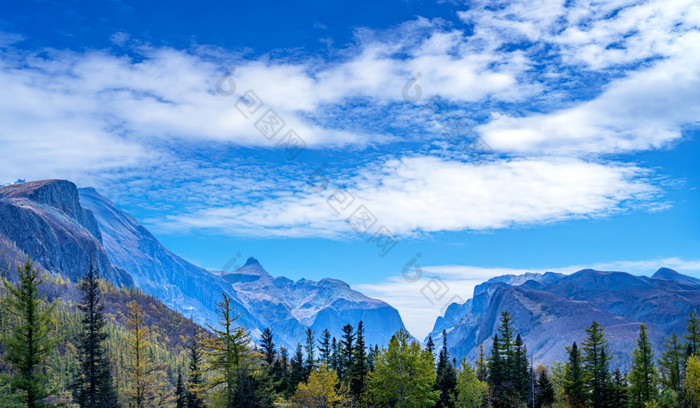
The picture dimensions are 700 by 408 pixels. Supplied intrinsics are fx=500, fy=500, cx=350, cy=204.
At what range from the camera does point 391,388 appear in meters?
63.7

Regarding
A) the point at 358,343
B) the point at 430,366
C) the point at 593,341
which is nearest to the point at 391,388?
the point at 430,366

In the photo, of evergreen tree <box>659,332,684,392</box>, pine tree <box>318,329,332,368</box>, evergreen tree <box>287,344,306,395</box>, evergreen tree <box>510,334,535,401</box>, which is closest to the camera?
evergreen tree <box>659,332,684,392</box>

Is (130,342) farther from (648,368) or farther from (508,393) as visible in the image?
(648,368)

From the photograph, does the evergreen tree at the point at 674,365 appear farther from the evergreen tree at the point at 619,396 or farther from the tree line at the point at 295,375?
the evergreen tree at the point at 619,396

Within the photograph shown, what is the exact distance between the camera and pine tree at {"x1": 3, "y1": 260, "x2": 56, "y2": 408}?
3759 cm

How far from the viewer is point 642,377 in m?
77.2

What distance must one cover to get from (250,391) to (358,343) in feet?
128

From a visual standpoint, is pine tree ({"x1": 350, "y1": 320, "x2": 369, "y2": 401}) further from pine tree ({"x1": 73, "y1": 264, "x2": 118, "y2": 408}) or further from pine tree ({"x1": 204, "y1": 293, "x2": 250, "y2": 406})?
pine tree ({"x1": 73, "y1": 264, "x2": 118, "y2": 408})

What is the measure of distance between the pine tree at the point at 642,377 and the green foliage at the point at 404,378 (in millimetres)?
35375

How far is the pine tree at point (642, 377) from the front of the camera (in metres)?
75.9

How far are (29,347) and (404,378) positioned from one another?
41480 mm

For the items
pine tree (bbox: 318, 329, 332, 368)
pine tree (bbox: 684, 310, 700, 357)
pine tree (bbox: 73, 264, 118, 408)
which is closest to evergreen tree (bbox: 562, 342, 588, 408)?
pine tree (bbox: 684, 310, 700, 357)

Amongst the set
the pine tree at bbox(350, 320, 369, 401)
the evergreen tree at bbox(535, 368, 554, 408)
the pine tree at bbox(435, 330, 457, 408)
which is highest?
the pine tree at bbox(350, 320, 369, 401)

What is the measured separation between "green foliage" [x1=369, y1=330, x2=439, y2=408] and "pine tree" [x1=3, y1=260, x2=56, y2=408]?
38.2 meters
